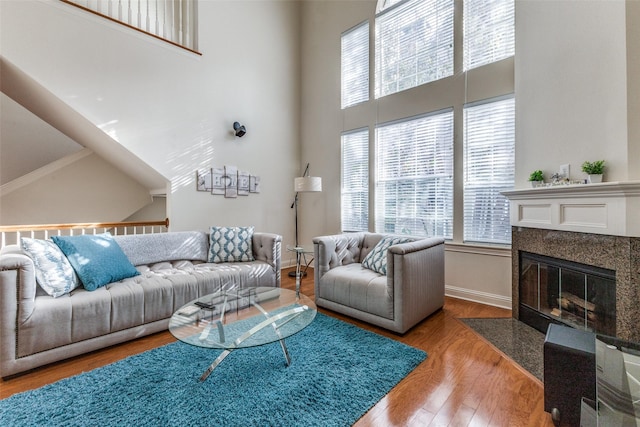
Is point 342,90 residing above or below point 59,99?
above

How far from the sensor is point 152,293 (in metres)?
2.30

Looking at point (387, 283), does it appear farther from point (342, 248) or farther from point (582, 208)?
point (582, 208)

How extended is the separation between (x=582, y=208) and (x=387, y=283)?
1.50 meters

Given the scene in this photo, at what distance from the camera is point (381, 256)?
9.04 feet

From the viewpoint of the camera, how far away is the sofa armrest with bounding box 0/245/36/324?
172 cm

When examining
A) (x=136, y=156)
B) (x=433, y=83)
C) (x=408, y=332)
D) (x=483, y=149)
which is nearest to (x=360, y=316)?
(x=408, y=332)

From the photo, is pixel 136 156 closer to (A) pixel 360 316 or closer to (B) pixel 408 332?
(A) pixel 360 316

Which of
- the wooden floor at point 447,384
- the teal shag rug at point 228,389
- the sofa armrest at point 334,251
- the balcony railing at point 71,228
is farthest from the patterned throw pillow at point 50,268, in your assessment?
the sofa armrest at point 334,251

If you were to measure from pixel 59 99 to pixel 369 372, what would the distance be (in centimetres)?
389

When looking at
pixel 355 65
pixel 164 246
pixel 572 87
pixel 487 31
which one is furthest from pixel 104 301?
pixel 487 31

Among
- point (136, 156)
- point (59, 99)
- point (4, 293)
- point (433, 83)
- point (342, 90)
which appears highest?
point (342, 90)

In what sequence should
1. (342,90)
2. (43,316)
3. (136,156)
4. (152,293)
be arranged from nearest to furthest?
(43,316)
(152,293)
(136,156)
(342,90)

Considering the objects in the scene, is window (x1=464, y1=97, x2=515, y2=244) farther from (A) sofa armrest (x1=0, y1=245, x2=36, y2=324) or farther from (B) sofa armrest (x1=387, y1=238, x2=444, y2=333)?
(A) sofa armrest (x1=0, y1=245, x2=36, y2=324)

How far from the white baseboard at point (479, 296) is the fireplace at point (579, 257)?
261 mm
